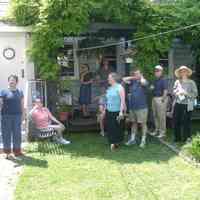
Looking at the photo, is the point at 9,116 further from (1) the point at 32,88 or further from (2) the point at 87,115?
(2) the point at 87,115

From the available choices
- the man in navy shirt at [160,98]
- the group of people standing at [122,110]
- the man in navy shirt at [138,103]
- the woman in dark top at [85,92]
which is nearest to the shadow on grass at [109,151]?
the group of people standing at [122,110]

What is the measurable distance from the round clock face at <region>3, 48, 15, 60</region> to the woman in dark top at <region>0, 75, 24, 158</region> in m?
2.86

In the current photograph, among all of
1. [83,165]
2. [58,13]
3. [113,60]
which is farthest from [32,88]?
[113,60]

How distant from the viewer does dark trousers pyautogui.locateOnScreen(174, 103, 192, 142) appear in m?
10.7

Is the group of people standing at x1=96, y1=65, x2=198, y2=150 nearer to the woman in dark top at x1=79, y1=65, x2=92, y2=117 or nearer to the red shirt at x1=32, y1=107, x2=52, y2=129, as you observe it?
the red shirt at x1=32, y1=107, x2=52, y2=129

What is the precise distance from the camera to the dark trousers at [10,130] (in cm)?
957

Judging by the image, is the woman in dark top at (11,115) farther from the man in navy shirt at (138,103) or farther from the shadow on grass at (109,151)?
the man in navy shirt at (138,103)

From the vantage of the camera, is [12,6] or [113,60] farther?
[113,60]

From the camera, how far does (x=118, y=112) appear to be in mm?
10273

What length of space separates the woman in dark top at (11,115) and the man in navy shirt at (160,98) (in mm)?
3322

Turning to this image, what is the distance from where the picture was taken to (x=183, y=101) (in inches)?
418

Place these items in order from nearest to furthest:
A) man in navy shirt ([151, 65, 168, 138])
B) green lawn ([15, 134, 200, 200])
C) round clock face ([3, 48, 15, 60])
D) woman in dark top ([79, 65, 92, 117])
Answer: green lawn ([15, 134, 200, 200])
man in navy shirt ([151, 65, 168, 138])
round clock face ([3, 48, 15, 60])
woman in dark top ([79, 65, 92, 117])

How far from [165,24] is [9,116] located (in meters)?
4.72

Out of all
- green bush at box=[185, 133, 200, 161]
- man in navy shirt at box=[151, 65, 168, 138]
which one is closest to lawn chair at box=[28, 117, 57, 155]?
man in navy shirt at box=[151, 65, 168, 138]
